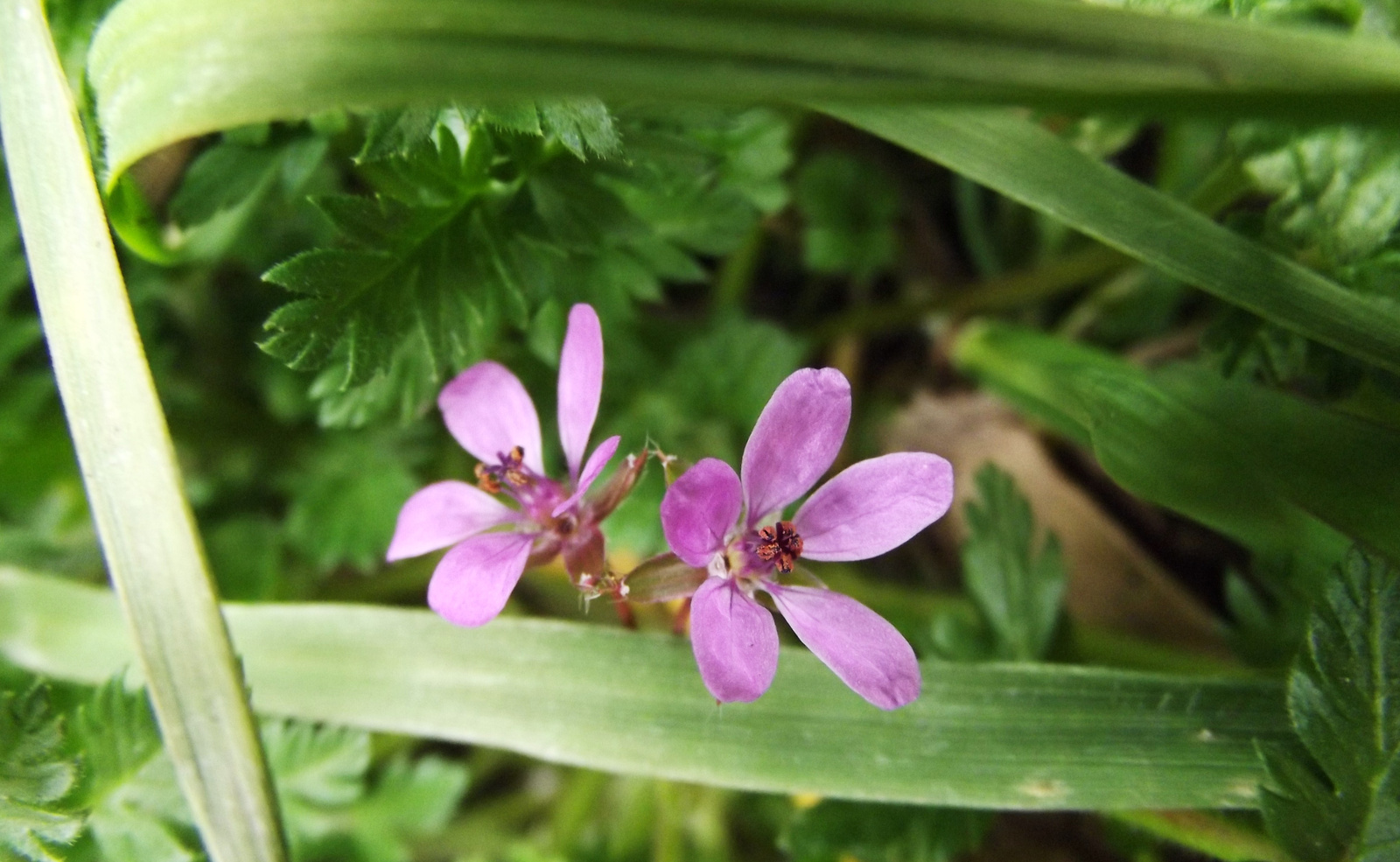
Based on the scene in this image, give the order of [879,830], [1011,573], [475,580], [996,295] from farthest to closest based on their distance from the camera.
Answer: [996,295] < [1011,573] < [879,830] < [475,580]

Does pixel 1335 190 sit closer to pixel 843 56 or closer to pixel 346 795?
pixel 843 56

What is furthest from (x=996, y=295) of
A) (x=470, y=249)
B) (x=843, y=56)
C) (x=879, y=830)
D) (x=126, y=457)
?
(x=126, y=457)

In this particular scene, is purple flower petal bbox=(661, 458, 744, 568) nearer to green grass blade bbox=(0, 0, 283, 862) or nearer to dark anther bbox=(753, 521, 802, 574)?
dark anther bbox=(753, 521, 802, 574)

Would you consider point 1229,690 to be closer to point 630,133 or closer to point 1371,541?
point 1371,541

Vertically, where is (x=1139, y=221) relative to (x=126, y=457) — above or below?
above

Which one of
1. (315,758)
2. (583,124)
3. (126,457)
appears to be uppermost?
(583,124)

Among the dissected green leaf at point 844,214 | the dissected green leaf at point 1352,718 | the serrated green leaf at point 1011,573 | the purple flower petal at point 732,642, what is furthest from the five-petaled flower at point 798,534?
the dissected green leaf at point 844,214

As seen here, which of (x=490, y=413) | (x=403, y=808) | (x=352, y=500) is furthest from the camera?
(x=352, y=500)

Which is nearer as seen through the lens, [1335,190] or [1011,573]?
[1335,190]

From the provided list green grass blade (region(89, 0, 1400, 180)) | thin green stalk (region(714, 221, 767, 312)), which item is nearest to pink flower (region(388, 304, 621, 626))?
green grass blade (region(89, 0, 1400, 180))
